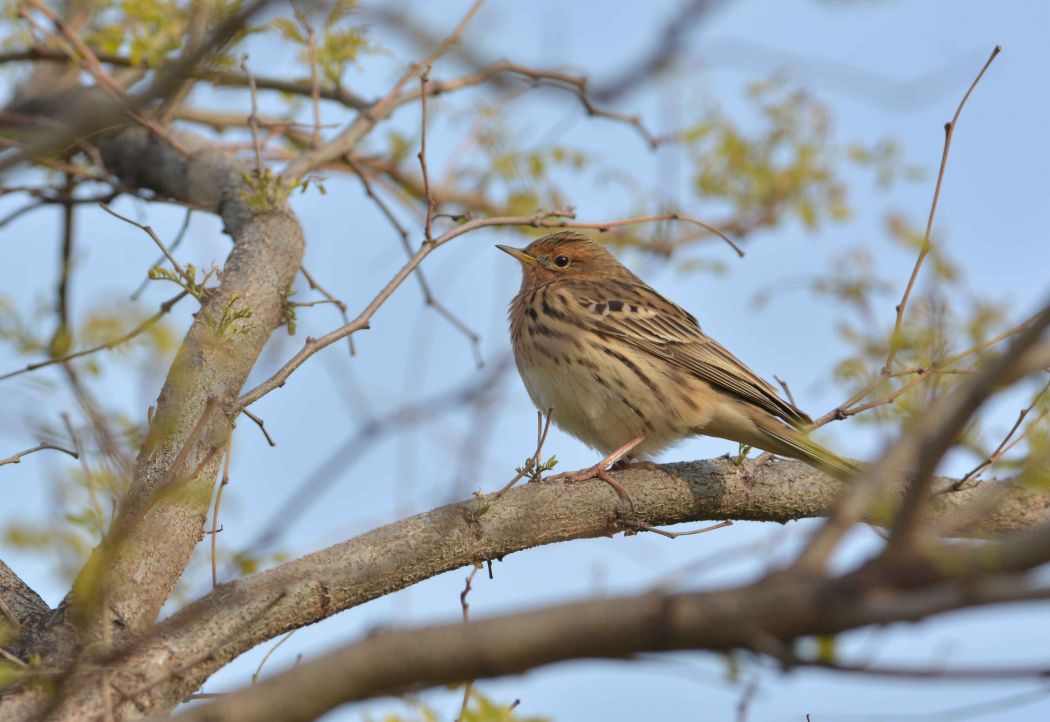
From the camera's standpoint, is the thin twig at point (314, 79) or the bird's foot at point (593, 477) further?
the thin twig at point (314, 79)

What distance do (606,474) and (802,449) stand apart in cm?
148

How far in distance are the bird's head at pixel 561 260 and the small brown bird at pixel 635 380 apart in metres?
0.60

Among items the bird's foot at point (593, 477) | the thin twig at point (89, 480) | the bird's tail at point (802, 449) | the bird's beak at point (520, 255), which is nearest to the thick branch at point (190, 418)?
the thin twig at point (89, 480)

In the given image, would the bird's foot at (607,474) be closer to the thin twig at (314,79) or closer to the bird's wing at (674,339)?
the bird's wing at (674,339)

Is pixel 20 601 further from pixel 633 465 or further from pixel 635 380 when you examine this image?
pixel 635 380

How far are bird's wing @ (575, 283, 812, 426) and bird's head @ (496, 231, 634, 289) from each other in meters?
0.54

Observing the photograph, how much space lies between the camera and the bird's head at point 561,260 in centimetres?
999

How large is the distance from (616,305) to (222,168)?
127 inches

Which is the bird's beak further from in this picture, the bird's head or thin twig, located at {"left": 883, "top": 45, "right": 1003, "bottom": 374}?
thin twig, located at {"left": 883, "top": 45, "right": 1003, "bottom": 374}

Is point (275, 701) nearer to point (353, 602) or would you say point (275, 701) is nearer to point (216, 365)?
point (353, 602)

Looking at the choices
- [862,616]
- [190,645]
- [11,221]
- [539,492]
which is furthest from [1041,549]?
[11,221]

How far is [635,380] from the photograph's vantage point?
329 inches

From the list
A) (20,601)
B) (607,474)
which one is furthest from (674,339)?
(20,601)

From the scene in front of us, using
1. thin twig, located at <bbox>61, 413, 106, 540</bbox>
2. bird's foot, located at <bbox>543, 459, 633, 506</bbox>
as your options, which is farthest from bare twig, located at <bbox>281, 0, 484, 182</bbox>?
thin twig, located at <bbox>61, 413, 106, 540</bbox>
